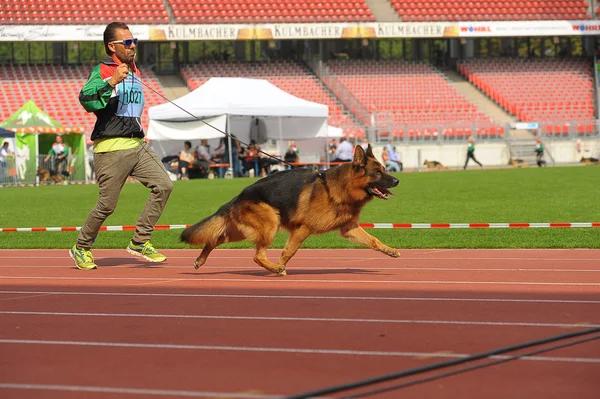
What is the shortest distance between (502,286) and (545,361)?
3268mm

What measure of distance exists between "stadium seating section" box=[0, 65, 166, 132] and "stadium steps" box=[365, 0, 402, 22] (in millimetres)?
12106

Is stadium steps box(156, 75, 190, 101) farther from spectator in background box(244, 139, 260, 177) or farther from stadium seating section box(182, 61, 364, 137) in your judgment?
spectator in background box(244, 139, 260, 177)

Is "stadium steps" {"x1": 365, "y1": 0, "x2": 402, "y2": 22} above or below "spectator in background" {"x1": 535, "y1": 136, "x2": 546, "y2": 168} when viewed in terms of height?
above

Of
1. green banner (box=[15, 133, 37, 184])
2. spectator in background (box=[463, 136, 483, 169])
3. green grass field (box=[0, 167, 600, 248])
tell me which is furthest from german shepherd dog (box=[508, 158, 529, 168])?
green banner (box=[15, 133, 37, 184])

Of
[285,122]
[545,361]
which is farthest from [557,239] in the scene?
[285,122]

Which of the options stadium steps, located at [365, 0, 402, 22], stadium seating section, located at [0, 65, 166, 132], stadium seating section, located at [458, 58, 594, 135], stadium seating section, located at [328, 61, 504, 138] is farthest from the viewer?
stadium steps, located at [365, 0, 402, 22]

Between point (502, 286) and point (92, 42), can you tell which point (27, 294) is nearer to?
point (502, 286)

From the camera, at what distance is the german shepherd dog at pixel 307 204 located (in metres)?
9.27

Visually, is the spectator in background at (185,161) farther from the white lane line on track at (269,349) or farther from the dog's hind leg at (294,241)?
the white lane line on track at (269,349)

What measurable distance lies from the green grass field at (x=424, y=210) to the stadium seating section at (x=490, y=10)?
868 inches

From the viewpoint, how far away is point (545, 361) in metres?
4.98

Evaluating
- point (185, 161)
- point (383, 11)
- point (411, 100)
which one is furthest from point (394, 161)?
point (383, 11)

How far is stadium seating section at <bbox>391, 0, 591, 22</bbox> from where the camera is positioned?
173 feet

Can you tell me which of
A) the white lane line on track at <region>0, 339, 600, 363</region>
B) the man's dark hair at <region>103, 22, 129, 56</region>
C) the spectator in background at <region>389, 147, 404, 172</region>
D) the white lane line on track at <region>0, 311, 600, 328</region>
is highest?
the man's dark hair at <region>103, 22, 129, 56</region>
